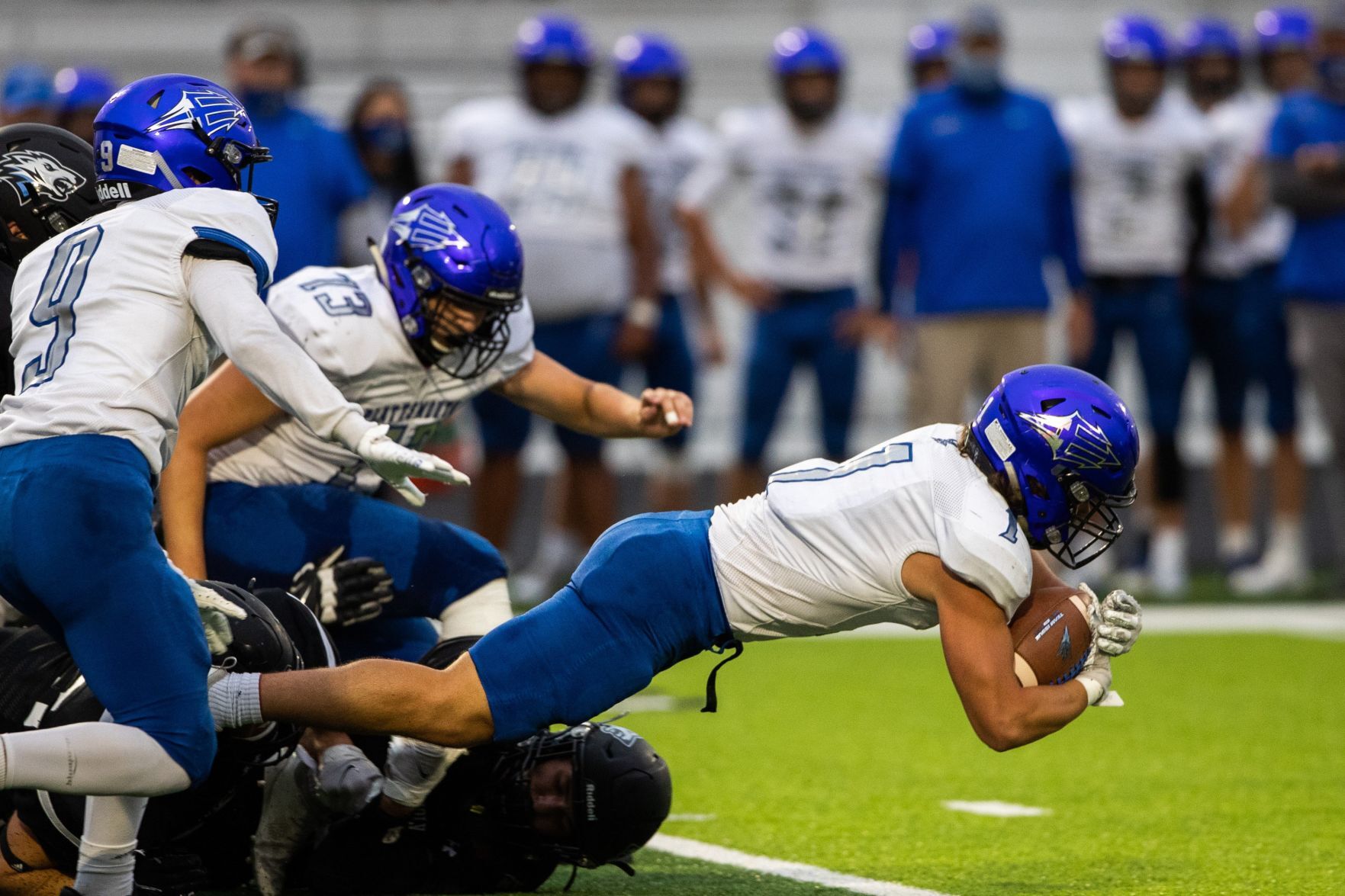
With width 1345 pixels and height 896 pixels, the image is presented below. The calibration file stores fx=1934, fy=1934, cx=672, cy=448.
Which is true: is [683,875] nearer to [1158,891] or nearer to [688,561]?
[688,561]

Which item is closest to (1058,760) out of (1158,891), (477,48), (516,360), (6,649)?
(1158,891)

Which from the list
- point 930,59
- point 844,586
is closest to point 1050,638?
point 844,586

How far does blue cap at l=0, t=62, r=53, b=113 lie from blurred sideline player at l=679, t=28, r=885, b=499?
2.69 meters

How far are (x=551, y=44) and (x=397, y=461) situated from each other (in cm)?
505

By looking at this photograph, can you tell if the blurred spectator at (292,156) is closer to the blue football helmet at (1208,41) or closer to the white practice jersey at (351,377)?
the white practice jersey at (351,377)

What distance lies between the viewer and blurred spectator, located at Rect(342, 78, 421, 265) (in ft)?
26.5

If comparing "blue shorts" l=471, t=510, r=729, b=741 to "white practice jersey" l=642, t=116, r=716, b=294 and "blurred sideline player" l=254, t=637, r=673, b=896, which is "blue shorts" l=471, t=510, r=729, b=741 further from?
"white practice jersey" l=642, t=116, r=716, b=294

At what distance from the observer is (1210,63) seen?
344 inches

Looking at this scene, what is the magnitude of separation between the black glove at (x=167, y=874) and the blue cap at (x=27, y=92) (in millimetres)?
5065

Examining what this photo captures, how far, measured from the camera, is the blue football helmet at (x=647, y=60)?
8492mm

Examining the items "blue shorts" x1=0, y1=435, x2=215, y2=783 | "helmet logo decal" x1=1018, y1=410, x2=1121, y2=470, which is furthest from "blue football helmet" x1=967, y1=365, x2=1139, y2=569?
"blue shorts" x1=0, y1=435, x2=215, y2=783

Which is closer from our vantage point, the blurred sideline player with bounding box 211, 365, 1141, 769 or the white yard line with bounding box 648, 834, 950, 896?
the blurred sideline player with bounding box 211, 365, 1141, 769

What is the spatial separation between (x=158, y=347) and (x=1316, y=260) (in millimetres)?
5821

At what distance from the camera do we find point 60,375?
3.05 meters
